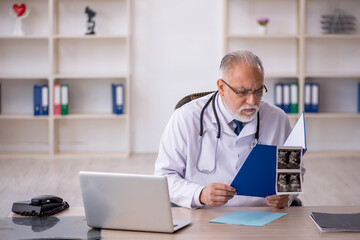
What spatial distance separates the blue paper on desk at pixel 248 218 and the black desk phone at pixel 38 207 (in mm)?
563

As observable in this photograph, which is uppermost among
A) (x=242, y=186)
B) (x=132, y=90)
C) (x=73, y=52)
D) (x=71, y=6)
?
(x=71, y=6)

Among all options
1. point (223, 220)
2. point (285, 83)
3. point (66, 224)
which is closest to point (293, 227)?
point (223, 220)

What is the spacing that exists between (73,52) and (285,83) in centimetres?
228

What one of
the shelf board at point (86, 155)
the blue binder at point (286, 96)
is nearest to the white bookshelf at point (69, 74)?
the shelf board at point (86, 155)

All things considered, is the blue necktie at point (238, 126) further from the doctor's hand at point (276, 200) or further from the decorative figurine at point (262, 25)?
the decorative figurine at point (262, 25)

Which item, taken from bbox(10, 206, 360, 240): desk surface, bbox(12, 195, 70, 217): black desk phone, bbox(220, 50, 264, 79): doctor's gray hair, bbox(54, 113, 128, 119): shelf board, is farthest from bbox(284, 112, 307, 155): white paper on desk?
bbox(54, 113, 128, 119): shelf board

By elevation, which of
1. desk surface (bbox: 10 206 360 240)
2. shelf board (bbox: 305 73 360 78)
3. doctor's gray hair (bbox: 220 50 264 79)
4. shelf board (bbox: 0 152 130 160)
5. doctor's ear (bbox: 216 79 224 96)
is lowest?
shelf board (bbox: 0 152 130 160)

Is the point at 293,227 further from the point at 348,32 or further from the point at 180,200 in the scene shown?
the point at 348,32

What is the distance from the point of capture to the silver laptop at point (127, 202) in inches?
63.1

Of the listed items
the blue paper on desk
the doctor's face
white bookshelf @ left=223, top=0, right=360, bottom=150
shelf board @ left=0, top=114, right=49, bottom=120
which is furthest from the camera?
white bookshelf @ left=223, top=0, right=360, bottom=150

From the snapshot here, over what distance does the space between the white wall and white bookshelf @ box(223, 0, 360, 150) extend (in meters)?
0.24

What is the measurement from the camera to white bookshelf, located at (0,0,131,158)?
19.0 feet

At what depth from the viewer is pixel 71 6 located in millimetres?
5793

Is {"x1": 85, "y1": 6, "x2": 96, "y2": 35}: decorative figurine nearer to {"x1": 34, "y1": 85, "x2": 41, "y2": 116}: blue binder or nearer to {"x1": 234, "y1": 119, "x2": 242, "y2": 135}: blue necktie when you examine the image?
{"x1": 34, "y1": 85, "x2": 41, "y2": 116}: blue binder
